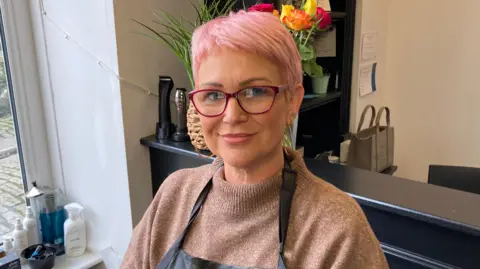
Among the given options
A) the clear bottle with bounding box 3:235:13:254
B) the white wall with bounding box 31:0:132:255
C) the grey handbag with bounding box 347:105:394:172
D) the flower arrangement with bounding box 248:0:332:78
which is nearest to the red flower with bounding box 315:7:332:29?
the flower arrangement with bounding box 248:0:332:78

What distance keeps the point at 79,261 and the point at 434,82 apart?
Answer: 2.05 meters

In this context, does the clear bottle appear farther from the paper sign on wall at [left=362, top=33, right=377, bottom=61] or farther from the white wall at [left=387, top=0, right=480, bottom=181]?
the white wall at [left=387, top=0, right=480, bottom=181]

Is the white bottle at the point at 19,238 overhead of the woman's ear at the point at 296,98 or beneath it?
beneath

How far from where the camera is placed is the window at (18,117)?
1701mm

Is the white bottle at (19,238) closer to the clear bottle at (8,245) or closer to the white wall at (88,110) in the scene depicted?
the clear bottle at (8,245)

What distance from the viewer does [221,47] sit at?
2.60 ft

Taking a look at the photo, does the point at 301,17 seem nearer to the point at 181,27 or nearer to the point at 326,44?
the point at 181,27

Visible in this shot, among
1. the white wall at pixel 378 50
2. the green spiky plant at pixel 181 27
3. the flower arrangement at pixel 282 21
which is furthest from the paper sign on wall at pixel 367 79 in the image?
the green spiky plant at pixel 181 27

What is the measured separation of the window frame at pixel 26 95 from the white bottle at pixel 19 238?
0.20 metres

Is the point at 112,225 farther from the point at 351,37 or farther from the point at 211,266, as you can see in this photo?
the point at 351,37

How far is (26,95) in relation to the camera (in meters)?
1.78

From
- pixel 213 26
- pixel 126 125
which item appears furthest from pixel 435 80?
pixel 213 26

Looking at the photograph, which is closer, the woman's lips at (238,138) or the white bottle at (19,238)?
the woman's lips at (238,138)

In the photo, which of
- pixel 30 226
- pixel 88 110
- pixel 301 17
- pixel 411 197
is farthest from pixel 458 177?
pixel 30 226
